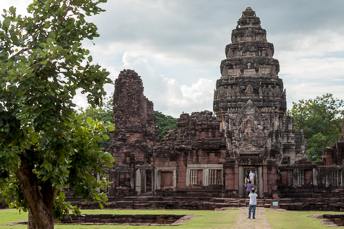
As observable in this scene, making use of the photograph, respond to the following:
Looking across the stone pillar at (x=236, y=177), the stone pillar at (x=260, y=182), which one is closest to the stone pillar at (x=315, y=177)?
the stone pillar at (x=260, y=182)

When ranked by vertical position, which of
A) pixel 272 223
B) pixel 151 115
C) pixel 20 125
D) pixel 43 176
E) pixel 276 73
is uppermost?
pixel 276 73

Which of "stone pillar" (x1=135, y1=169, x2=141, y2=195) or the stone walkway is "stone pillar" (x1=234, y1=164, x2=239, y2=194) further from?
the stone walkway

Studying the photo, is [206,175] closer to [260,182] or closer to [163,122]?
[260,182]

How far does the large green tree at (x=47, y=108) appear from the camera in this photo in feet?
33.1

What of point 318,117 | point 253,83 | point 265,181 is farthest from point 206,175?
point 318,117

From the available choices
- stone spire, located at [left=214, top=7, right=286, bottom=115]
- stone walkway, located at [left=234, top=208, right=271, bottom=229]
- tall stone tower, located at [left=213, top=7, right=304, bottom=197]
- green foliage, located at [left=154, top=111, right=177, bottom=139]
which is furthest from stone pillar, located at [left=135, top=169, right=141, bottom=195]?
green foliage, located at [left=154, top=111, right=177, bottom=139]

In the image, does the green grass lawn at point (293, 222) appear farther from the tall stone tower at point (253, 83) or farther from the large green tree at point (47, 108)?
the tall stone tower at point (253, 83)

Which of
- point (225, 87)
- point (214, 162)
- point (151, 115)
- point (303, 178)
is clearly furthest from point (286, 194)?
point (225, 87)

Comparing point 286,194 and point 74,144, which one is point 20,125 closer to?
point 74,144

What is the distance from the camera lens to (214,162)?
40.0 m

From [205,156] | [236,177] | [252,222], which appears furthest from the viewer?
[205,156]

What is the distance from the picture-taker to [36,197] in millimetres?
11328

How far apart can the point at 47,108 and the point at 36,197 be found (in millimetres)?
2071

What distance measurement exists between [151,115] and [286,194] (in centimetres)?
1591
